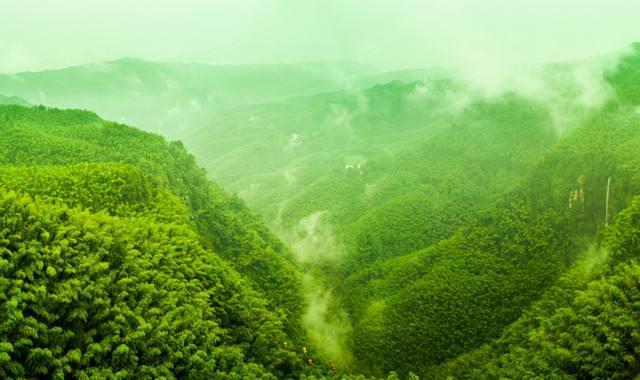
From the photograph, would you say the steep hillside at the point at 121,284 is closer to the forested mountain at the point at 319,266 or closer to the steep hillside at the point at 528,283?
the forested mountain at the point at 319,266

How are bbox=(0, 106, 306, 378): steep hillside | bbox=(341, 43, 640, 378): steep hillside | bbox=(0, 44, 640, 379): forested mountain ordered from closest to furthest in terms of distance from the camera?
bbox=(0, 106, 306, 378): steep hillside, bbox=(0, 44, 640, 379): forested mountain, bbox=(341, 43, 640, 378): steep hillside

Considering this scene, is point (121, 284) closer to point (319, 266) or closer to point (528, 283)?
point (528, 283)

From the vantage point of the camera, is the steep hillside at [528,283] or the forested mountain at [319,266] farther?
the steep hillside at [528,283]

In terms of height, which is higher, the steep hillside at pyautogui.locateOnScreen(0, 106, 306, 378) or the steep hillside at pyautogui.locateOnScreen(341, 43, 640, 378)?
the steep hillside at pyautogui.locateOnScreen(341, 43, 640, 378)

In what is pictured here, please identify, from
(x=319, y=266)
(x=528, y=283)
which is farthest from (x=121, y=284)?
(x=319, y=266)

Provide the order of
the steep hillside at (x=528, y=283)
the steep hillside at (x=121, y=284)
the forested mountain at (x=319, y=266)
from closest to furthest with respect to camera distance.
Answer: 1. the steep hillside at (x=121, y=284)
2. the forested mountain at (x=319, y=266)
3. the steep hillside at (x=528, y=283)

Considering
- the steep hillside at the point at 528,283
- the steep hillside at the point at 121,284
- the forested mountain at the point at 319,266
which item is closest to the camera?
the steep hillside at the point at 121,284

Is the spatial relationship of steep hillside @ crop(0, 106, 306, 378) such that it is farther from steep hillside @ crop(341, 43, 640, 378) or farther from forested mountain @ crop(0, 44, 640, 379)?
steep hillside @ crop(341, 43, 640, 378)

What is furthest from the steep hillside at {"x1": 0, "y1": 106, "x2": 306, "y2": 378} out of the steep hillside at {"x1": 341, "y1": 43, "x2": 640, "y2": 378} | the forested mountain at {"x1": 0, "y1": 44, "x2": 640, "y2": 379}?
the steep hillside at {"x1": 341, "y1": 43, "x2": 640, "y2": 378}

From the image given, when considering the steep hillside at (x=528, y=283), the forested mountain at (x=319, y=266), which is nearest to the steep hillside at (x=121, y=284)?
the forested mountain at (x=319, y=266)

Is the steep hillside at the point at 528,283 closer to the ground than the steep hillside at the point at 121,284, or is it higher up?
higher up
